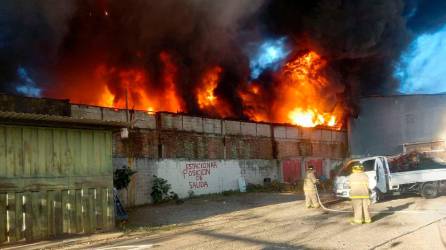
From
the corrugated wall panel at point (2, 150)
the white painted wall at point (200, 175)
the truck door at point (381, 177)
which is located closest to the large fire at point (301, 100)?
the white painted wall at point (200, 175)

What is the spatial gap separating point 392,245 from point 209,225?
19.1ft

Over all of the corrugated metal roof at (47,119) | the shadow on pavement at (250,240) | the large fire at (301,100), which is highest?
the large fire at (301,100)

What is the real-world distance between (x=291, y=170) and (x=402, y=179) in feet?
42.7

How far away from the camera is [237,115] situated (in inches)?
1500

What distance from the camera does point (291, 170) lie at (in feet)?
100

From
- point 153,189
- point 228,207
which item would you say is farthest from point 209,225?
point 153,189

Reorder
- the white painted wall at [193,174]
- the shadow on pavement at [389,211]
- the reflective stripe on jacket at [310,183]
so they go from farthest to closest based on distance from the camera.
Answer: the white painted wall at [193,174] → the reflective stripe on jacket at [310,183] → the shadow on pavement at [389,211]

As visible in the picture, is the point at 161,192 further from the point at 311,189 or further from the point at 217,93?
the point at 217,93

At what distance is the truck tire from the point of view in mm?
17719

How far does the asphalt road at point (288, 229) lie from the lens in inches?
377

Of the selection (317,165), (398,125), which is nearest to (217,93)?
(317,165)

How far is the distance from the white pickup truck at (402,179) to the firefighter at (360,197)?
516 centimetres

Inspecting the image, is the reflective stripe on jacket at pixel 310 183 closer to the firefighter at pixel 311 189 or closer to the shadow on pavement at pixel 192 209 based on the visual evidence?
the firefighter at pixel 311 189

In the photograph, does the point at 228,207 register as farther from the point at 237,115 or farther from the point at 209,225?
the point at 237,115
